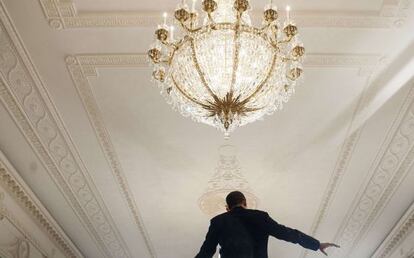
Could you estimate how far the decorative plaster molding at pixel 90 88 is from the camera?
15.2 feet

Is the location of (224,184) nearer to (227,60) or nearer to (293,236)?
(227,60)

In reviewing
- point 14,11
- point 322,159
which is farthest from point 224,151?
point 14,11

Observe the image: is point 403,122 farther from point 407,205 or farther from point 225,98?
point 225,98

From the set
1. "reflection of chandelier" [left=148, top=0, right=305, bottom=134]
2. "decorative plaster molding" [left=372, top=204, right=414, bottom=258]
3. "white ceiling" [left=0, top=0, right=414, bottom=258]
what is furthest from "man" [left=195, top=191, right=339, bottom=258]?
"decorative plaster molding" [left=372, top=204, right=414, bottom=258]

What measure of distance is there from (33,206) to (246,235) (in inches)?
210

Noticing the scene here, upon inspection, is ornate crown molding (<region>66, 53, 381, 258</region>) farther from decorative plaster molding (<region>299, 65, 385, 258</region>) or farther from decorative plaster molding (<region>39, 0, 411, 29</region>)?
decorative plaster molding (<region>39, 0, 411, 29</region>)

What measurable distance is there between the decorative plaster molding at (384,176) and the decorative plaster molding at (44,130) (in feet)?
13.8

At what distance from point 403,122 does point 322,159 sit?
1.22 metres

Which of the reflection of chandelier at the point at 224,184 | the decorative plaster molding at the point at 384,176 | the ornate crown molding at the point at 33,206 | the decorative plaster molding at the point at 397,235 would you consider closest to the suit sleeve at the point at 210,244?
the reflection of chandelier at the point at 224,184

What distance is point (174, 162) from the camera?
6.37m

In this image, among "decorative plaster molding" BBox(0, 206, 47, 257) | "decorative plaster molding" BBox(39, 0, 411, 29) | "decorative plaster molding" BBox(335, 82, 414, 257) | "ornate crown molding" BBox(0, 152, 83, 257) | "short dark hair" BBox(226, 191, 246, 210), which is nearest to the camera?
"short dark hair" BBox(226, 191, 246, 210)

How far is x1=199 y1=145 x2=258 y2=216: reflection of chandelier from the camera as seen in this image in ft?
20.6

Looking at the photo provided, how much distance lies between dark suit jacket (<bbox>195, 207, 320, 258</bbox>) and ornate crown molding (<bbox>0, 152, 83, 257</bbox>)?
13.1 feet

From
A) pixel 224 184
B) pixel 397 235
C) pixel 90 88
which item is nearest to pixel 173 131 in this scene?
pixel 90 88
